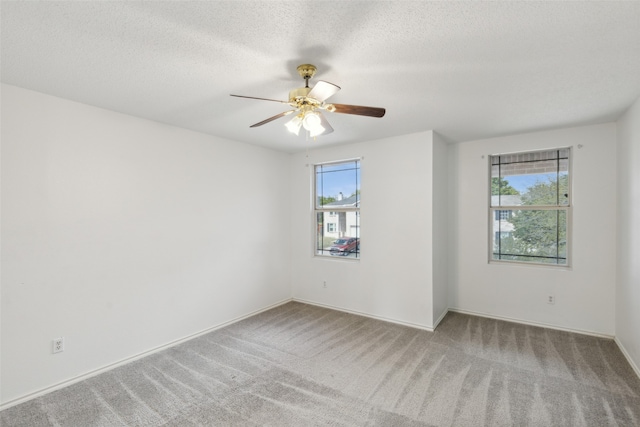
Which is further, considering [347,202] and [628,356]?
[347,202]

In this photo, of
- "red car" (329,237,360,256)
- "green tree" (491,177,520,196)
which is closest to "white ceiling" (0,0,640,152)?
"green tree" (491,177,520,196)

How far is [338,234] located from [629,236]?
321 cm

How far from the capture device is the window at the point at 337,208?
14.6ft

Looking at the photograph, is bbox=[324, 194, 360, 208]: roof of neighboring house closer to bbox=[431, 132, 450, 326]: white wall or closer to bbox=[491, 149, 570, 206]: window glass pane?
bbox=[431, 132, 450, 326]: white wall

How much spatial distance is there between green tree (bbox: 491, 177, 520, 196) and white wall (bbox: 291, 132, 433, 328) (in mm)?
1084

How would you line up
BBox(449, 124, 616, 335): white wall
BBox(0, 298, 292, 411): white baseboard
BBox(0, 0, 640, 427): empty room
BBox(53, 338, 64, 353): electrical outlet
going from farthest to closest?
BBox(449, 124, 616, 335): white wall → BBox(53, 338, 64, 353): electrical outlet → BBox(0, 298, 292, 411): white baseboard → BBox(0, 0, 640, 427): empty room

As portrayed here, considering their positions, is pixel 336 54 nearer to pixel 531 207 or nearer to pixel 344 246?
pixel 344 246

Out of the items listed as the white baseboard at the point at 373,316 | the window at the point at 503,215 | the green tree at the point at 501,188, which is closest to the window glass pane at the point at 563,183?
the green tree at the point at 501,188

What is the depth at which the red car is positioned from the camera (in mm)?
4438

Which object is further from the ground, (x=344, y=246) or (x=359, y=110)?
(x=359, y=110)

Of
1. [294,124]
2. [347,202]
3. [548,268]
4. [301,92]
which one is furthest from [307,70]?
[548,268]

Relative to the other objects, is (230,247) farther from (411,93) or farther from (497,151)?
(497,151)

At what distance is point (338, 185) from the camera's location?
4633 millimetres

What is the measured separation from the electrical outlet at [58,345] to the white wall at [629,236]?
4.94 meters
